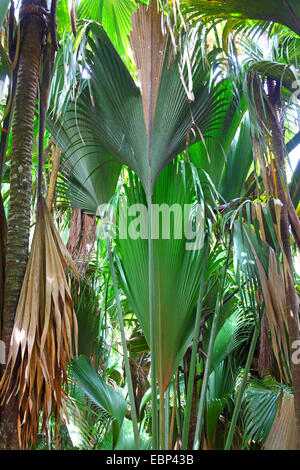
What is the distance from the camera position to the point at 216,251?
2.51 metres

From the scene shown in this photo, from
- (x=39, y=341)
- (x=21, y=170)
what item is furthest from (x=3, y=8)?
(x=39, y=341)

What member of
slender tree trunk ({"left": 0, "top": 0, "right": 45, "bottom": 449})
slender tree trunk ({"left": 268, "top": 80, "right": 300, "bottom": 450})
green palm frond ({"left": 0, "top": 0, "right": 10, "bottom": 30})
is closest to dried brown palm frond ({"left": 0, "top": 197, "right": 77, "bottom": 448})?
slender tree trunk ({"left": 0, "top": 0, "right": 45, "bottom": 449})

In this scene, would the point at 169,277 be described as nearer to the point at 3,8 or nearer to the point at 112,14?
the point at 3,8

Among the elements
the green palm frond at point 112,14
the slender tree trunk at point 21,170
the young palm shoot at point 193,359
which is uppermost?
the green palm frond at point 112,14

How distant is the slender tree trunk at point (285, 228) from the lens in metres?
1.72

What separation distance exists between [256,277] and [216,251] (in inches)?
25.5

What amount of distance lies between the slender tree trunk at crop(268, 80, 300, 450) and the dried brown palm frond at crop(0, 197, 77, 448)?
34.1 inches

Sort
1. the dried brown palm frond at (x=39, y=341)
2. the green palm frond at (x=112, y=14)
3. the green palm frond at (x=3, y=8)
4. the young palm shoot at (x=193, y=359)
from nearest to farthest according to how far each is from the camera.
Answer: the green palm frond at (x=3, y=8) < the dried brown palm frond at (x=39, y=341) < the young palm shoot at (x=193, y=359) < the green palm frond at (x=112, y=14)

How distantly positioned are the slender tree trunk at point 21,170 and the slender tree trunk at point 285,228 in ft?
3.17

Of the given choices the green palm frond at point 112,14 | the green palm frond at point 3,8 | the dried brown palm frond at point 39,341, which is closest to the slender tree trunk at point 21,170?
the dried brown palm frond at point 39,341

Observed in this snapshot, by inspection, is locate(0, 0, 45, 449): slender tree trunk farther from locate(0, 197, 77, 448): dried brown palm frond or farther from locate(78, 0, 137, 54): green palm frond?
locate(78, 0, 137, 54): green palm frond

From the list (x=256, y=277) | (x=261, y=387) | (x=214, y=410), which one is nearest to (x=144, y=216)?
(x=256, y=277)

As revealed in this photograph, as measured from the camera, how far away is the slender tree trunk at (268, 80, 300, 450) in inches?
67.6

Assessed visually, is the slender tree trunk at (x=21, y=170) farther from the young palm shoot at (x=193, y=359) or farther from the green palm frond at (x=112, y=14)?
the green palm frond at (x=112, y=14)
